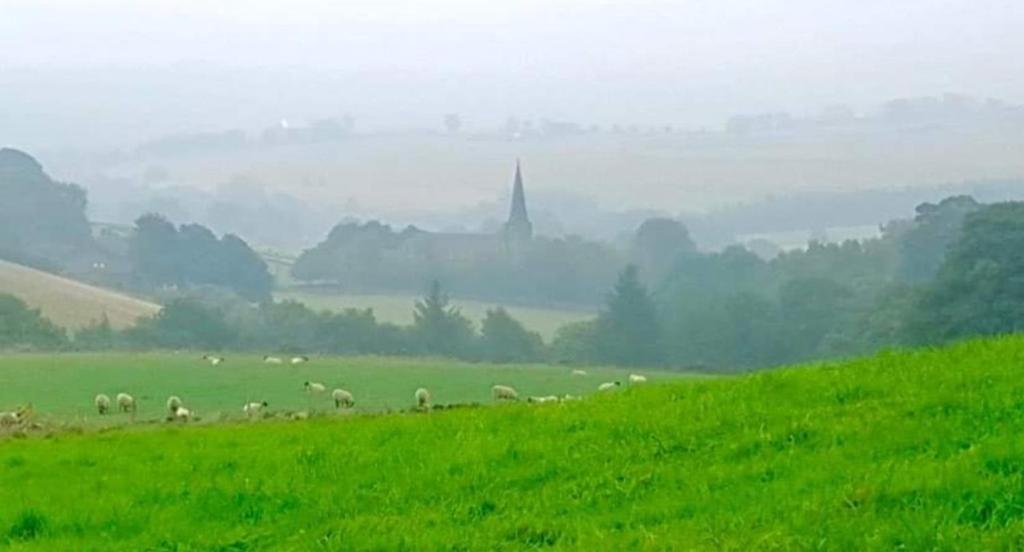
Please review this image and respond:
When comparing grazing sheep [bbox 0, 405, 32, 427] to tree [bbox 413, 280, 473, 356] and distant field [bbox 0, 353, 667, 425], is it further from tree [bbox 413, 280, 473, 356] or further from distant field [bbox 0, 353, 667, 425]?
tree [bbox 413, 280, 473, 356]

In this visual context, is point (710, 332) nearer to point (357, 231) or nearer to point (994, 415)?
point (357, 231)

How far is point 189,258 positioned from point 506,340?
48532 millimetres

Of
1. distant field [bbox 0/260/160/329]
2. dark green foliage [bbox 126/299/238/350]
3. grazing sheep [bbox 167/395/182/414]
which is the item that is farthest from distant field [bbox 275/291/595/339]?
grazing sheep [bbox 167/395/182/414]

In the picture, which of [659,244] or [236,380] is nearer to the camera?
[236,380]

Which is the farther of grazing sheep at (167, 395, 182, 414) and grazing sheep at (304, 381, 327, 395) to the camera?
grazing sheep at (304, 381, 327, 395)

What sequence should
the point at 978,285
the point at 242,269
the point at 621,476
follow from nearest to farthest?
the point at 621,476 → the point at 978,285 → the point at 242,269

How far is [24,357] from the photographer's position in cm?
7188

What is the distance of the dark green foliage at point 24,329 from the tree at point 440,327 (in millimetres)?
24089

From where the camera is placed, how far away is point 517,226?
133875 mm

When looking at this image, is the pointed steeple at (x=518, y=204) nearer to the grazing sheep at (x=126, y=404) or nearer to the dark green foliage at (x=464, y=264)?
the dark green foliage at (x=464, y=264)

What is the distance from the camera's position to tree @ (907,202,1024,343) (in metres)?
51.7

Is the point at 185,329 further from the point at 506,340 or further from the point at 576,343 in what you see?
the point at 576,343

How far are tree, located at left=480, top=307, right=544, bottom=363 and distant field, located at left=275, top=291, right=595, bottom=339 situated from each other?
138 cm

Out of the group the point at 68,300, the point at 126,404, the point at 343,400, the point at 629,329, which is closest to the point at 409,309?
the point at 629,329
